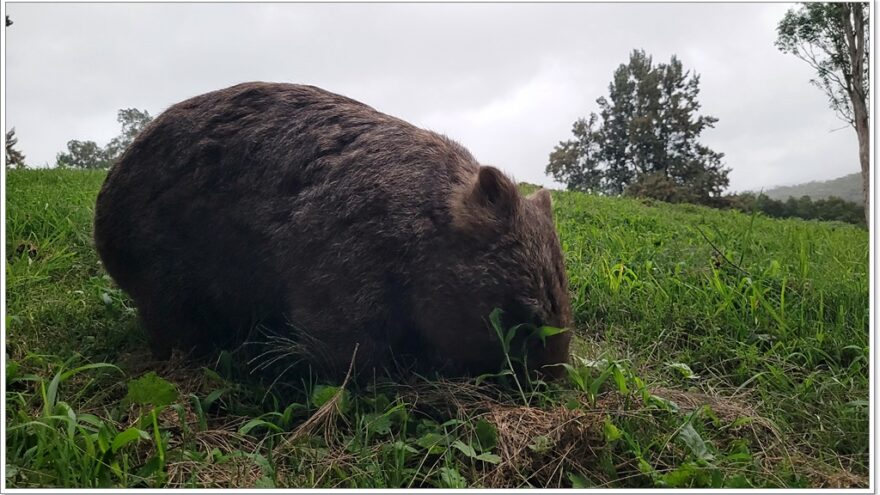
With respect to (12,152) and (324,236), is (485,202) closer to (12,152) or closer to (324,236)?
(324,236)

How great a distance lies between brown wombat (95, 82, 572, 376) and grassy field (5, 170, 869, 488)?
0.21m

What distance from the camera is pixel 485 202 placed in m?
2.50

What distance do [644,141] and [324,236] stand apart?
5.32 feet

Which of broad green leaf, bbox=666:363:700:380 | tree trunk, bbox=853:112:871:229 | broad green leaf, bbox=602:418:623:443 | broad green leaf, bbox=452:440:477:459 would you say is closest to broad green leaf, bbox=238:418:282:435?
broad green leaf, bbox=452:440:477:459

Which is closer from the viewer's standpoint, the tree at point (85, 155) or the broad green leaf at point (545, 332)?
the broad green leaf at point (545, 332)

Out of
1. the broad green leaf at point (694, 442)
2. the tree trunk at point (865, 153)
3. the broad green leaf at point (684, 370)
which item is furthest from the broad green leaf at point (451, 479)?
the tree trunk at point (865, 153)

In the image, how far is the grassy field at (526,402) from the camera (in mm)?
2000

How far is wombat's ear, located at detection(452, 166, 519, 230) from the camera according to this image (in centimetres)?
246

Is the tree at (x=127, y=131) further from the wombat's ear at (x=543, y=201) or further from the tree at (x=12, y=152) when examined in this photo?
the wombat's ear at (x=543, y=201)

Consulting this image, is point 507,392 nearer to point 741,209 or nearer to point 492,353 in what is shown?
point 492,353

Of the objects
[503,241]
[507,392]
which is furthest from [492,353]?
[503,241]

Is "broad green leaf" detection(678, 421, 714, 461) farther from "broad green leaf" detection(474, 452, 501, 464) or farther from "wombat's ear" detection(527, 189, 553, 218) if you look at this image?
"wombat's ear" detection(527, 189, 553, 218)

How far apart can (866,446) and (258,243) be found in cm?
245

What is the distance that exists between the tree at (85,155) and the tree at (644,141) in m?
2.32
